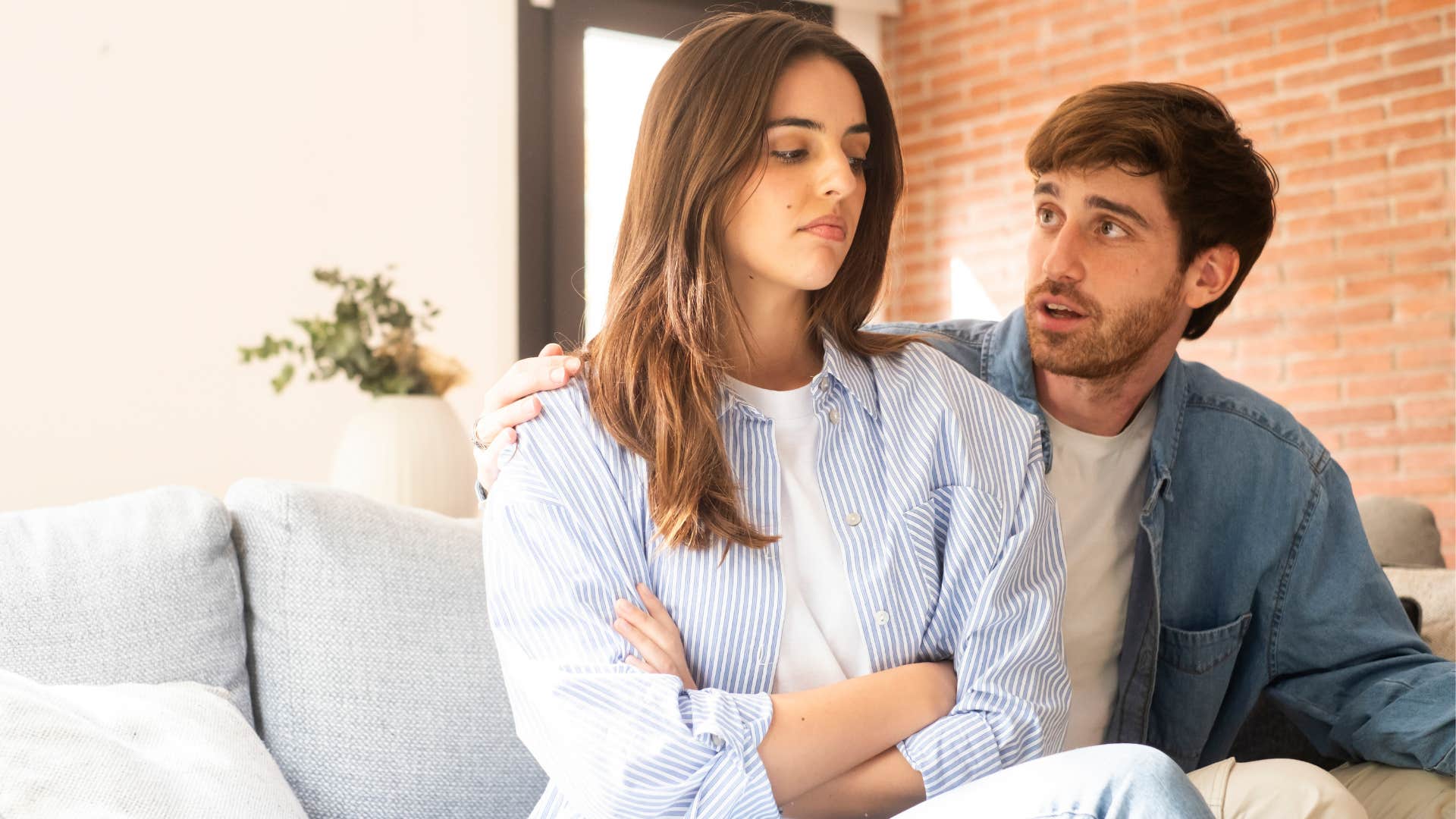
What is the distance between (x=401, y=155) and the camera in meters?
4.40

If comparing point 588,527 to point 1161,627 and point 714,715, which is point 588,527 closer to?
point 714,715

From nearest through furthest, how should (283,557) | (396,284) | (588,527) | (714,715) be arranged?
1. (714,715)
2. (588,527)
3. (283,557)
4. (396,284)

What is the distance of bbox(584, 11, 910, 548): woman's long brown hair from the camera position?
1.30 meters

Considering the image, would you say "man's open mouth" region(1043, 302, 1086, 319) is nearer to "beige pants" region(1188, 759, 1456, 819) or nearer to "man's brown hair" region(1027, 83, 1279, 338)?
"man's brown hair" region(1027, 83, 1279, 338)

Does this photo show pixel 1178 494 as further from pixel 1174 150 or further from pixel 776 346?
pixel 776 346

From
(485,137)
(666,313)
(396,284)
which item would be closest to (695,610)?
(666,313)

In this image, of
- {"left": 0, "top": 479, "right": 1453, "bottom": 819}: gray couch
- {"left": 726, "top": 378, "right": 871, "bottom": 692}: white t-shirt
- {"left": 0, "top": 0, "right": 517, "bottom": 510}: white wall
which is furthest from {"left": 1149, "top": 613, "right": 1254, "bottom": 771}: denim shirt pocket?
{"left": 0, "top": 0, "right": 517, "bottom": 510}: white wall

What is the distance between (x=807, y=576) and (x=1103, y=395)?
2.23 ft

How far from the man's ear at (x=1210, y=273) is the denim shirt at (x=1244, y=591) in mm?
190

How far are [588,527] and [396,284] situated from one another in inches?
130

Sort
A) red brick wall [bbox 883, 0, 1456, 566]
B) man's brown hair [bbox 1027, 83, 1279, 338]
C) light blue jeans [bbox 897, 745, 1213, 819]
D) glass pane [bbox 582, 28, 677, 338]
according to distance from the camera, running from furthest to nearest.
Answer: glass pane [bbox 582, 28, 677, 338] < red brick wall [bbox 883, 0, 1456, 566] < man's brown hair [bbox 1027, 83, 1279, 338] < light blue jeans [bbox 897, 745, 1213, 819]

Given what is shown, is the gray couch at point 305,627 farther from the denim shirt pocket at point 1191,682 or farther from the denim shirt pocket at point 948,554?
the denim shirt pocket at point 1191,682

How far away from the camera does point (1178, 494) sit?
5.79 feet

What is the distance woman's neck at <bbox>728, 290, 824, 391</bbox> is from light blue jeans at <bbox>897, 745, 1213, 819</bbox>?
1.77 feet
